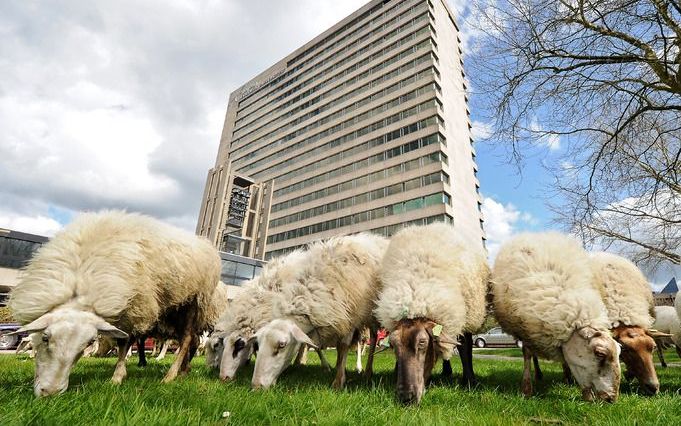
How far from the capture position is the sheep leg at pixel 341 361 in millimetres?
4305

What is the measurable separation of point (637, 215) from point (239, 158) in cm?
6881

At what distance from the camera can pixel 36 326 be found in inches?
129

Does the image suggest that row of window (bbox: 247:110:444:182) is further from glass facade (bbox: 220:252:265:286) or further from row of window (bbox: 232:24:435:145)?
glass facade (bbox: 220:252:265:286)

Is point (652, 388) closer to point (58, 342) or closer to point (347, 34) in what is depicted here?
point (58, 342)

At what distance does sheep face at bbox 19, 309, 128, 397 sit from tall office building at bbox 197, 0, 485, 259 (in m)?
37.6

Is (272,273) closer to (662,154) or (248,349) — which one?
(248,349)

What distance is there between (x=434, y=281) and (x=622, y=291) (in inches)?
117

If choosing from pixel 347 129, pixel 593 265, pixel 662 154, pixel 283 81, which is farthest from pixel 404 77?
pixel 593 265

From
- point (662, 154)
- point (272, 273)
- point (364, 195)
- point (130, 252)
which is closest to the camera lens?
point (130, 252)

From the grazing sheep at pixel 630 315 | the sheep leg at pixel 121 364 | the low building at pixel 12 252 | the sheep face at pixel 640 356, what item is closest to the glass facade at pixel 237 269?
the low building at pixel 12 252

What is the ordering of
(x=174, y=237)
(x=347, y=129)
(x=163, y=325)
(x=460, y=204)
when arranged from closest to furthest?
(x=174, y=237) < (x=163, y=325) < (x=460, y=204) < (x=347, y=129)

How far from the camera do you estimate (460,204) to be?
41.5 meters

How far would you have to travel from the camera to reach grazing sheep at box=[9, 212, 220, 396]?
10.9 ft

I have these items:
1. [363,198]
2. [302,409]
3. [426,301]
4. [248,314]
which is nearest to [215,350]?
[248,314]
